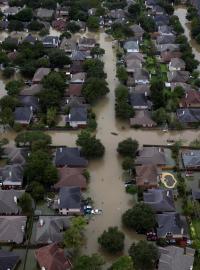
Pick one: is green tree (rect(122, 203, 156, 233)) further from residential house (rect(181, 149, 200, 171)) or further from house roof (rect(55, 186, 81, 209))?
residential house (rect(181, 149, 200, 171))

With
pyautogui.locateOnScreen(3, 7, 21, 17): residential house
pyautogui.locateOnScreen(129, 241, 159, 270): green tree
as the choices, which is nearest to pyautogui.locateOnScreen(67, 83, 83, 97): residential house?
pyautogui.locateOnScreen(129, 241, 159, 270): green tree

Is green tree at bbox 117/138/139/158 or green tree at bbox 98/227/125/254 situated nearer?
green tree at bbox 98/227/125/254

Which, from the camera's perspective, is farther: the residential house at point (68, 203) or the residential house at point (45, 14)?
the residential house at point (45, 14)

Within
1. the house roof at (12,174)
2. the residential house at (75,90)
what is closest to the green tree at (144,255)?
the house roof at (12,174)

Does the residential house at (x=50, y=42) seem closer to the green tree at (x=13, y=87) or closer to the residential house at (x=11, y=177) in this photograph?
the green tree at (x=13, y=87)

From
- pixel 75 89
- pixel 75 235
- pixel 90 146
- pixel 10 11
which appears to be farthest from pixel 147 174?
pixel 10 11

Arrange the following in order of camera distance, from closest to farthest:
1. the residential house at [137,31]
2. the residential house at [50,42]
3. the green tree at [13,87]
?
the green tree at [13,87] → the residential house at [50,42] → the residential house at [137,31]

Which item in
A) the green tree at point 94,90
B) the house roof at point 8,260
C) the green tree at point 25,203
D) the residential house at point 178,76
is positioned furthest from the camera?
the residential house at point 178,76
